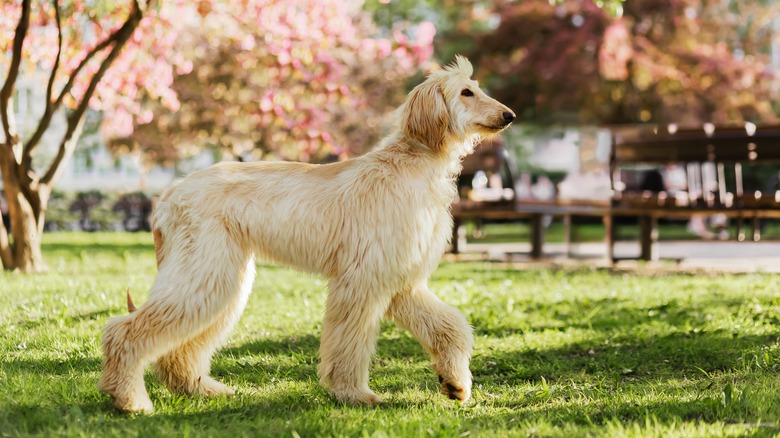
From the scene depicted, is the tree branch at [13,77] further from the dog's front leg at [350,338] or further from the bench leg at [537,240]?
the bench leg at [537,240]

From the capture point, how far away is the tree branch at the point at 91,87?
27.9ft

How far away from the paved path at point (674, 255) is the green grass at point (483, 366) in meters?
2.40

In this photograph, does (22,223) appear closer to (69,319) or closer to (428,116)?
(69,319)

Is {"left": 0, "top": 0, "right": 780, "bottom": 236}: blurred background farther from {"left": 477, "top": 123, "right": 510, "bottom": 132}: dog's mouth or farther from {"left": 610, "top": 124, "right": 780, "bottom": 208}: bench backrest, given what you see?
{"left": 477, "top": 123, "right": 510, "bottom": 132}: dog's mouth

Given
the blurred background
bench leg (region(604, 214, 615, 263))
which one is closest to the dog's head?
bench leg (region(604, 214, 615, 263))

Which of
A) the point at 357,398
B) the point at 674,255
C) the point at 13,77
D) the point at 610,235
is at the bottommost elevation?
the point at 674,255

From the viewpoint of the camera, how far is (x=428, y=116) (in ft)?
13.1

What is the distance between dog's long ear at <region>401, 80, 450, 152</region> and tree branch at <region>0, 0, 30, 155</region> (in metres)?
5.47

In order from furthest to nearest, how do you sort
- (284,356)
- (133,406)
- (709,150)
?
(709,150)
(284,356)
(133,406)

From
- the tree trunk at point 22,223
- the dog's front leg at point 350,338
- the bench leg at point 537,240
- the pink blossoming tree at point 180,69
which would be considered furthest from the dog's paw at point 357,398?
the bench leg at point 537,240

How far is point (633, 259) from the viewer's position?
10867 millimetres

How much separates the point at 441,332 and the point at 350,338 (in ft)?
1.56

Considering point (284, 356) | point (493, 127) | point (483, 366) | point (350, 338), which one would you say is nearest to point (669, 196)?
point (483, 366)

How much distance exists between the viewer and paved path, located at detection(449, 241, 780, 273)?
10.7 m
